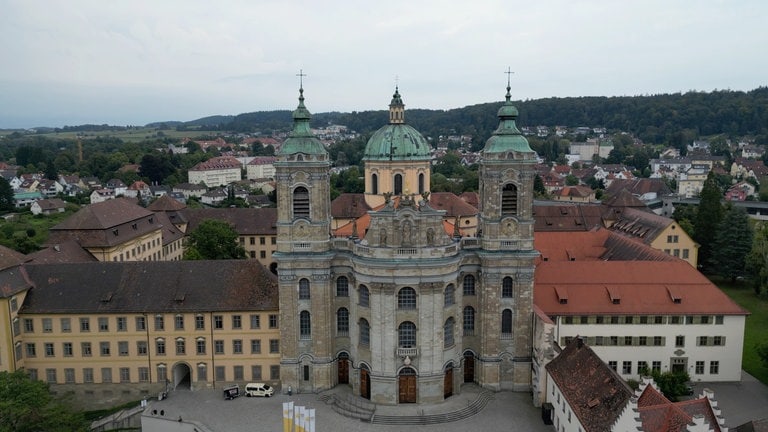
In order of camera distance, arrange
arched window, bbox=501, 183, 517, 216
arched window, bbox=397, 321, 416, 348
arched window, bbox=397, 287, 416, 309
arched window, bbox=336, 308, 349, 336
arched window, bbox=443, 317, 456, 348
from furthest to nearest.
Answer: arched window, bbox=336, 308, 349, 336, arched window, bbox=501, 183, 517, 216, arched window, bbox=443, 317, 456, 348, arched window, bbox=397, 321, 416, 348, arched window, bbox=397, 287, 416, 309

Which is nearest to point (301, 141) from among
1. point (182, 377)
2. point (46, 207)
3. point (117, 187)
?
point (182, 377)

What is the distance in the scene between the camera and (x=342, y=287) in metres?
50.5

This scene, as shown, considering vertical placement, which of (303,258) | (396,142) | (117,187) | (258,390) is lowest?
(258,390)

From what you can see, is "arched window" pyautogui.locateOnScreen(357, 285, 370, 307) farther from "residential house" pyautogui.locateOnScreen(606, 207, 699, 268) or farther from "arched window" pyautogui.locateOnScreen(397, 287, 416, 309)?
"residential house" pyautogui.locateOnScreen(606, 207, 699, 268)

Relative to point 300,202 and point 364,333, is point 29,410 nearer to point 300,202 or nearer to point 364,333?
point 300,202

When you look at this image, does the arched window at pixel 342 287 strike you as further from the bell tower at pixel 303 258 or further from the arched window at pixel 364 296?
the arched window at pixel 364 296

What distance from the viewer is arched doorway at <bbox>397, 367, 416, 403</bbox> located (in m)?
48.3

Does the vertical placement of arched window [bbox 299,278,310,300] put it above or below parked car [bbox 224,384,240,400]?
above

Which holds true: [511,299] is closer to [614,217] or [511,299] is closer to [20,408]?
[20,408]

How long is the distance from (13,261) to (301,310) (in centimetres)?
2441

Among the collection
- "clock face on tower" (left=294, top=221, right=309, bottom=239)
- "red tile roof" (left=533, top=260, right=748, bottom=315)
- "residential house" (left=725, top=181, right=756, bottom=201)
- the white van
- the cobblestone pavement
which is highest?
"clock face on tower" (left=294, top=221, right=309, bottom=239)

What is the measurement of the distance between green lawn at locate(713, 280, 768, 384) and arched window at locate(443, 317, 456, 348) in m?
27.2

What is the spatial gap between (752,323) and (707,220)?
24261mm

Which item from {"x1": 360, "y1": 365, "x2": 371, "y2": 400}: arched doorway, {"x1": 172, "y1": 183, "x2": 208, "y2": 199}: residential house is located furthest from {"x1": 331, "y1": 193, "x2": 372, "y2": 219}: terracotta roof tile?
{"x1": 172, "y1": 183, "x2": 208, "y2": 199}: residential house
